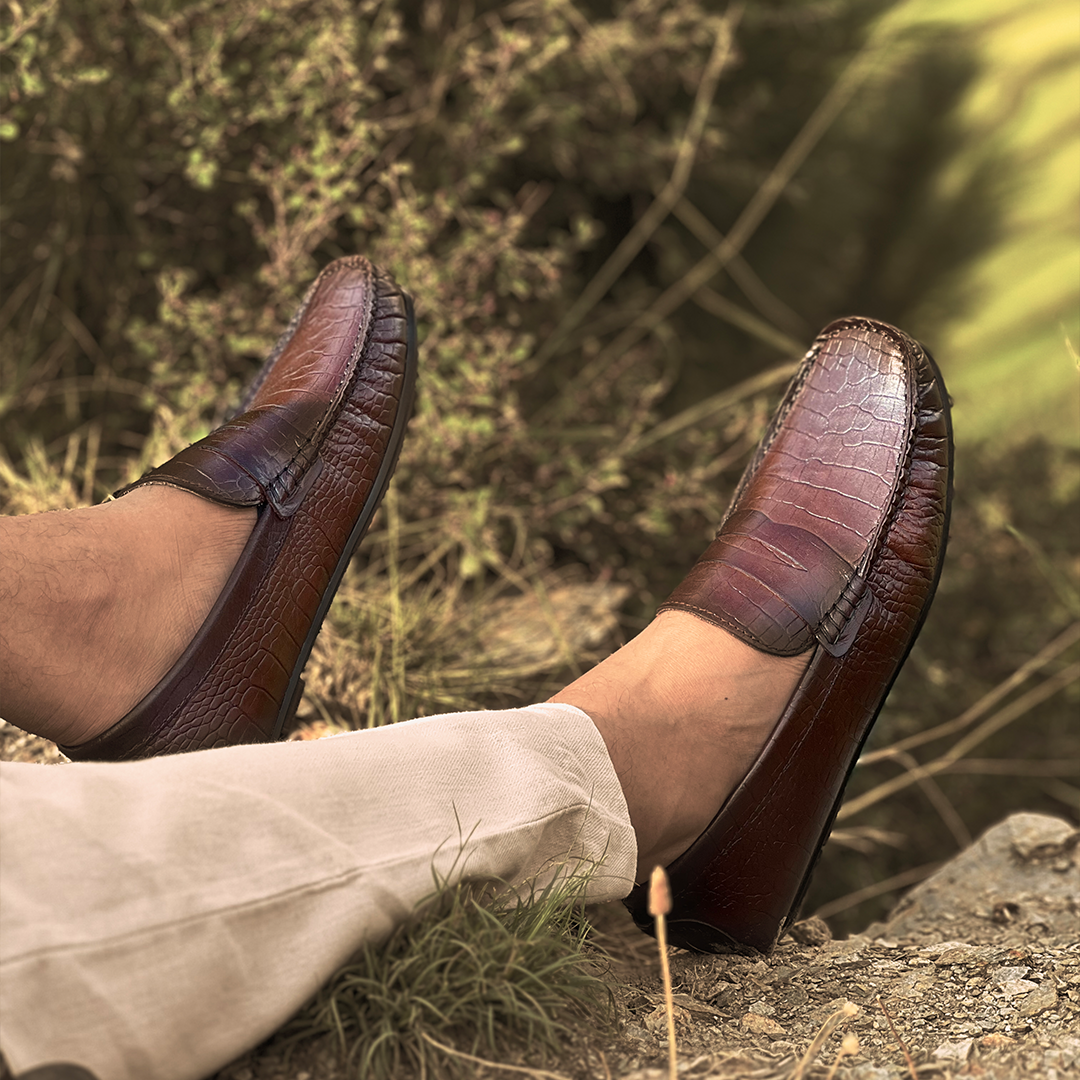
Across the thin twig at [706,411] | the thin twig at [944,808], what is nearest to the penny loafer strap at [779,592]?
the thin twig at [706,411]

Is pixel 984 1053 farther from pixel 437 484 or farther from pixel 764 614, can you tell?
pixel 437 484

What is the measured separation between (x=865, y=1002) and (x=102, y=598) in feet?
3.08

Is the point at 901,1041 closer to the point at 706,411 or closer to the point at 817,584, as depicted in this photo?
the point at 817,584

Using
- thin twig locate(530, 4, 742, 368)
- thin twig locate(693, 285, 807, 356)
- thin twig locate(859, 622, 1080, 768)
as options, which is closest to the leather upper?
thin twig locate(859, 622, 1080, 768)

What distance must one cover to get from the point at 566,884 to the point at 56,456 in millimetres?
1623

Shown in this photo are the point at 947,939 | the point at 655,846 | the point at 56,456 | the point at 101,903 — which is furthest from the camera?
the point at 56,456

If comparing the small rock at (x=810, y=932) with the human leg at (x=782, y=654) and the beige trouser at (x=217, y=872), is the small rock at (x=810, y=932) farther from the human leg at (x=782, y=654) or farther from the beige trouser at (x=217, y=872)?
the beige trouser at (x=217, y=872)

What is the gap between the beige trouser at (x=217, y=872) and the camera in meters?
0.71

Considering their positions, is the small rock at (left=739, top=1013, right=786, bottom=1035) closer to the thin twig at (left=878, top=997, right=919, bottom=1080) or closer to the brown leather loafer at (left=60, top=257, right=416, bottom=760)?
the thin twig at (left=878, top=997, right=919, bottom=1080)

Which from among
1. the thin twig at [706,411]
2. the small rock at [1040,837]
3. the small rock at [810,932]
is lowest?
the small rock at [810,932]

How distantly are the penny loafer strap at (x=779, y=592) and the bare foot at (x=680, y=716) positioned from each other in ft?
0.08

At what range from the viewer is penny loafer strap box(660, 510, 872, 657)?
123cm

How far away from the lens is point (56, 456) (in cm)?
210

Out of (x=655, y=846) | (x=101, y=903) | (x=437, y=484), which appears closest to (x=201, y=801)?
(x=101, y=903)
